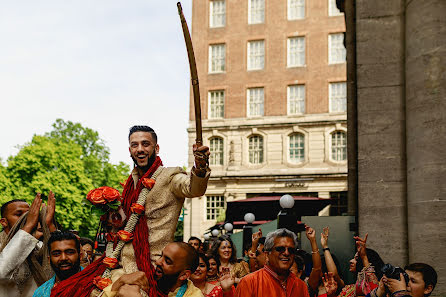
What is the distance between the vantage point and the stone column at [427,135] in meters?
7.96

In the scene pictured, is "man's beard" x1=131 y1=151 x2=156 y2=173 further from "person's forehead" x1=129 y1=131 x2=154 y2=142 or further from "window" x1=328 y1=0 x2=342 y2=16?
"window" x1=328 y1=0 x2=342 y2=16

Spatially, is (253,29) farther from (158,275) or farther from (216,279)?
(158,275)

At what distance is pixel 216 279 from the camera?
980cm

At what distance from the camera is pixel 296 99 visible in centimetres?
4188

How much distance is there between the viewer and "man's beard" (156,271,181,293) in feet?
15.4

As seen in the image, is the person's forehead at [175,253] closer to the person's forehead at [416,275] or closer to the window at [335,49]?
the person's forehead at [416,275]

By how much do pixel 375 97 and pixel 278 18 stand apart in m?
34.6

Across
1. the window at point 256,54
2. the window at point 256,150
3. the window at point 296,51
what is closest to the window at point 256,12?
the window at point 256,54

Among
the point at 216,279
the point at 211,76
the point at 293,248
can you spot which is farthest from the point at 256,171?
the point at 293,248

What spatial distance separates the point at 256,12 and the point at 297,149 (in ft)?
34.8

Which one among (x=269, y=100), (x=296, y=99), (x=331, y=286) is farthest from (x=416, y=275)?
(x=269, y=100)

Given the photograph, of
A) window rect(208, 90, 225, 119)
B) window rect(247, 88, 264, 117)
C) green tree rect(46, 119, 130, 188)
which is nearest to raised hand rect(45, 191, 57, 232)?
window rect(247, 88, 264, 117)

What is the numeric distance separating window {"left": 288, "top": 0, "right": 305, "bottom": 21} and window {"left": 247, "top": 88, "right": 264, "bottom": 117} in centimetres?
568

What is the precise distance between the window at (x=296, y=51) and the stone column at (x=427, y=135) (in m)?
33.6
